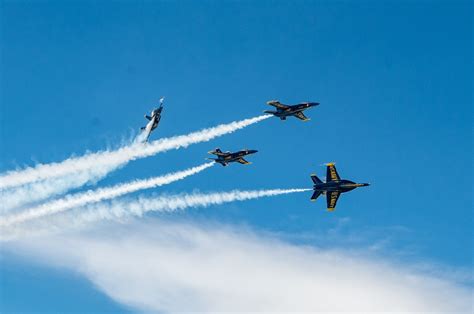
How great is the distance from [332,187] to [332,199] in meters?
3.75

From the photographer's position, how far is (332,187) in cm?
12256

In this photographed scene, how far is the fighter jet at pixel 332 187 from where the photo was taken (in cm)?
12225

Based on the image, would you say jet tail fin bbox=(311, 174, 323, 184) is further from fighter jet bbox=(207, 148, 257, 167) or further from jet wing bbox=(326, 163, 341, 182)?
fighter jet bbox=(207, 148, 257, 167)

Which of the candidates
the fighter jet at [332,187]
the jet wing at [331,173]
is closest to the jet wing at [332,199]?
the fighter jet at [332,187]

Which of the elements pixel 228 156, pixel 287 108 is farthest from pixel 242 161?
pixel 287 108

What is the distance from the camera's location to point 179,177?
387ft

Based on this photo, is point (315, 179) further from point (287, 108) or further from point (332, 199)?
point (287, 108)

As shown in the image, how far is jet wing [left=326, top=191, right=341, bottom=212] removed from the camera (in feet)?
407

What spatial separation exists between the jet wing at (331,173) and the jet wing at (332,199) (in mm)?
3659

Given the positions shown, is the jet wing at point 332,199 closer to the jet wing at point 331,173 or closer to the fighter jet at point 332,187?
the fighter jet at point 332,187

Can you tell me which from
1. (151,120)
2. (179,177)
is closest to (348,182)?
(179,177)

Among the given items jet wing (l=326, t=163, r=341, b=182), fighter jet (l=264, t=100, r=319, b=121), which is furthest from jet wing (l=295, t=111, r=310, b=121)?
jet wing (l=326, t=163, r=341, b=182)

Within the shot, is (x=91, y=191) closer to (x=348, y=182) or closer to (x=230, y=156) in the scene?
(x=230, y=156)

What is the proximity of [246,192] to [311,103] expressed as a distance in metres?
28.6
